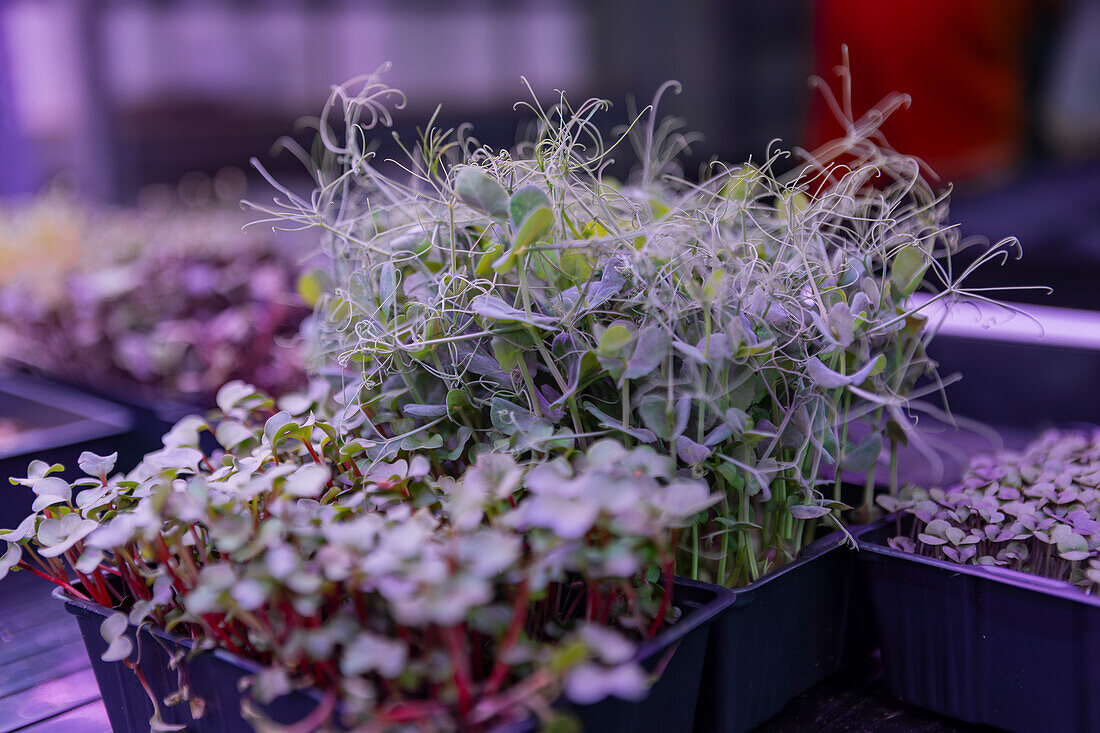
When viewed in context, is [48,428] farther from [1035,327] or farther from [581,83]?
[581,83]

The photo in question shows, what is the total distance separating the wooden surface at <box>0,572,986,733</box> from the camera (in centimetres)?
79

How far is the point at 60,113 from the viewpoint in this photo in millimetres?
5266

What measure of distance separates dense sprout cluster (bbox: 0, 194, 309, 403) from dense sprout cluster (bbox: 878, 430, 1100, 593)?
1.05m

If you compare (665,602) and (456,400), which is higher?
(456,400)

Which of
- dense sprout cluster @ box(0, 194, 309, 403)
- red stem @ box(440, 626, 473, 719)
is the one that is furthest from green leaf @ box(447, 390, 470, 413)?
dense sprout cluster @ box(0, 194, 309, 403)

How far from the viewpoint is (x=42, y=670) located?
92 cm

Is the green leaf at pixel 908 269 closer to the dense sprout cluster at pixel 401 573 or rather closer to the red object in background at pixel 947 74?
the dense sprout cluster at pixel 401 573

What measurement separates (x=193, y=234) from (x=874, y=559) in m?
2.07

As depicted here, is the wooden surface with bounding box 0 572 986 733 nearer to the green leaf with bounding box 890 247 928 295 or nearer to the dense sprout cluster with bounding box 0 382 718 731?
the dense sprout cluster with bounding box 0 382 718 731

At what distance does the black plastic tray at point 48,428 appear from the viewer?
132cm

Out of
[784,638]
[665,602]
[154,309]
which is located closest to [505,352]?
[665,602]

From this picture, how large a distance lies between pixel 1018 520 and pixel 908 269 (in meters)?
0.24

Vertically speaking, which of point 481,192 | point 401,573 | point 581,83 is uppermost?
point 581,83

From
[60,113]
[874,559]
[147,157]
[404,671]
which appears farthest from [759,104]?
[60,113]
